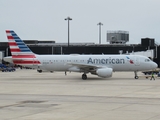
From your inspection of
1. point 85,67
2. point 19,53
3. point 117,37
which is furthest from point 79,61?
point 117,37

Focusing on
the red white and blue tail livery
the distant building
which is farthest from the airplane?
the distant building

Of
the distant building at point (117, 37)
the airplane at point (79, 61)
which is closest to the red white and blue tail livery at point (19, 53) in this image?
the airplane at point (79, 61)

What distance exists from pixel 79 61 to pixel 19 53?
7683 mm

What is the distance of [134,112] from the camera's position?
58.9ft

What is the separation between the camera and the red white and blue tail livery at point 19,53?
47.2m

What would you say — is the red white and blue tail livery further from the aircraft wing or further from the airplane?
the aircraft wing

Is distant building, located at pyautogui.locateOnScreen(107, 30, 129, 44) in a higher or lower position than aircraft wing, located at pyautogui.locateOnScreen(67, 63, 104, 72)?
higher

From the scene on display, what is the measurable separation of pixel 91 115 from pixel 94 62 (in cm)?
2985

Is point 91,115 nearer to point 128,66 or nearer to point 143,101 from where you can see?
point 143,101

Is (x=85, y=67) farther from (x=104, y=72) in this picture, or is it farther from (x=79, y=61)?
(x=79, y=61)

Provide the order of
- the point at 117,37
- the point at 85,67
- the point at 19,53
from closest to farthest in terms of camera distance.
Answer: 1. the point at 85,67
2. the point at 19,53
3. the point at 117,37

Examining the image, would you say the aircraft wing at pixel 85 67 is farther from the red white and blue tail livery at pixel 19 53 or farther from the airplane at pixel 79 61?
the red white and blue tail livery at pixel 19 53

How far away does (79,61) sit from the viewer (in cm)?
4769

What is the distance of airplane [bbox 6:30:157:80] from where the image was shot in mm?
45875
